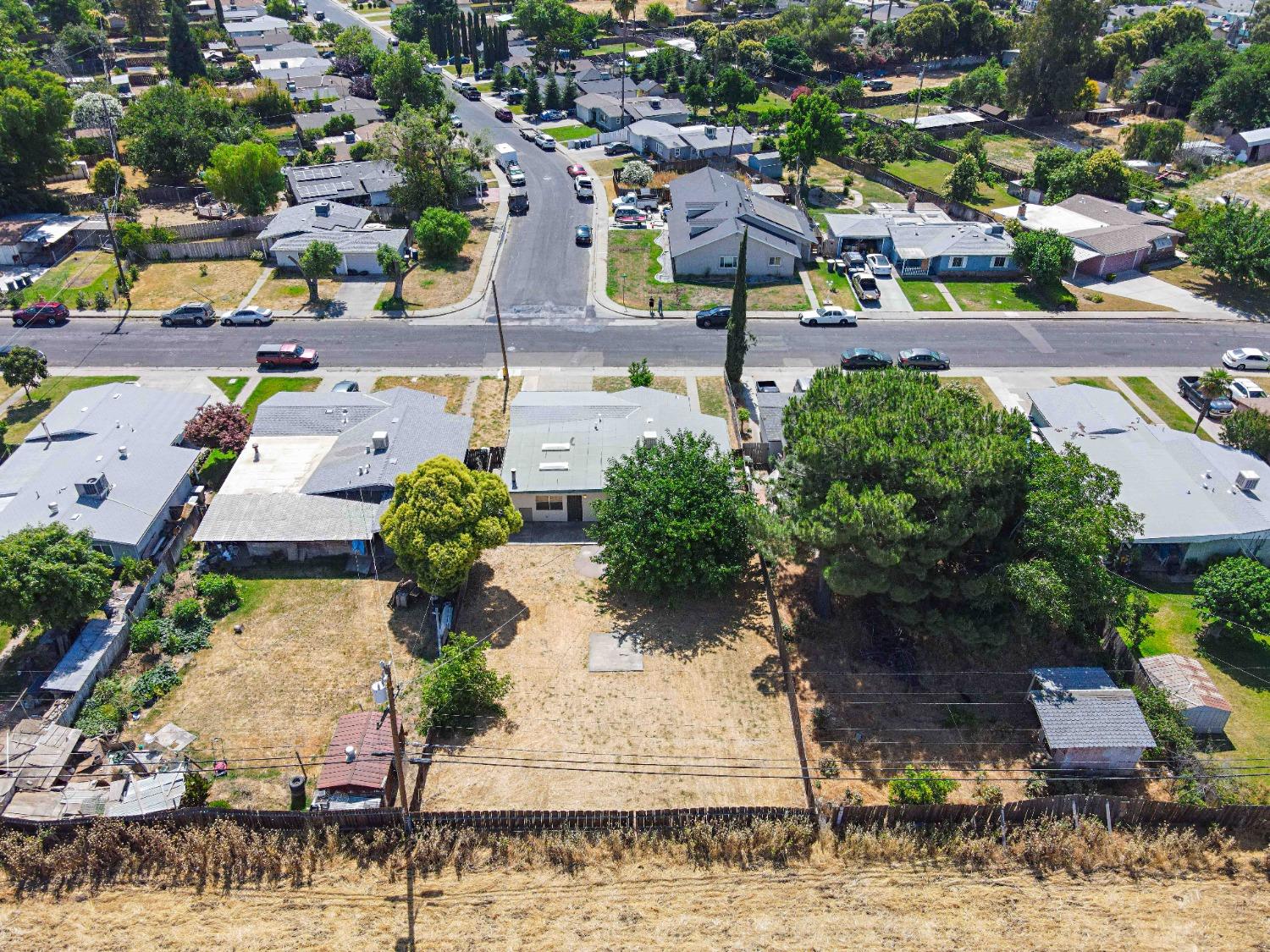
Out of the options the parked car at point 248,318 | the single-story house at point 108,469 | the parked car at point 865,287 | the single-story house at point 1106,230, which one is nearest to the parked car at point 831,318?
the parked car at point 865,287

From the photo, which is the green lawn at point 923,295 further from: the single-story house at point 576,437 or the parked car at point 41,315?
the parked car at point 41,315

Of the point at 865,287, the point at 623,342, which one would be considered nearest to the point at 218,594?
the point at 623,342

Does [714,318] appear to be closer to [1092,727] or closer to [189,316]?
[189,316]

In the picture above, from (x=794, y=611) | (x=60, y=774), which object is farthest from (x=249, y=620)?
(x=794, y=611)

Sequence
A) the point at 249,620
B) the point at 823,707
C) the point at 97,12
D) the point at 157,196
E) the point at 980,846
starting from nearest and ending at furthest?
the point at 980,846 → the point at 823,707 → the point at 249,620 → the point at 157,196 → the point at 97,12

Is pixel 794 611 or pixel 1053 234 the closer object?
pixel 794 611

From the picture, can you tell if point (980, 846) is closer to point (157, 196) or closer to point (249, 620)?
point (249, 620)

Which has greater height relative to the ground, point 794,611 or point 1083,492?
point 1083,492
